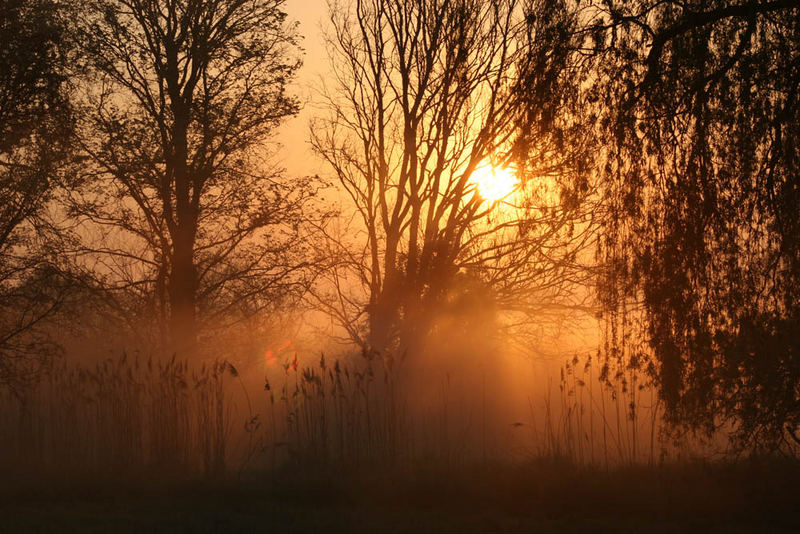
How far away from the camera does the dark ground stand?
24.2 ft

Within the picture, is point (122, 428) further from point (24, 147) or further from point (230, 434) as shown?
point (24, 147)

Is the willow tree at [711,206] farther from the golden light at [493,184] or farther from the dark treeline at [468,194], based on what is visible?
the golden light at [493,184]

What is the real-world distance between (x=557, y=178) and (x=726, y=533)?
339 centimetres

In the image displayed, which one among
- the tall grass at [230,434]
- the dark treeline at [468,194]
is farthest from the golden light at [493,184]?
the tall grass at [230,434]

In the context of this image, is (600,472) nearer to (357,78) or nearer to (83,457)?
(83,457)

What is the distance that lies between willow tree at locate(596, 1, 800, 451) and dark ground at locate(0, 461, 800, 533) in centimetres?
74

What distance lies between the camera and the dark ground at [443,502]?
291 inches

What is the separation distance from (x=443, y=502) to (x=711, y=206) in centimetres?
381

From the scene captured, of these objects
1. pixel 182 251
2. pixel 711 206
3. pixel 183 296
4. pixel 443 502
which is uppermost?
pixel 182 251

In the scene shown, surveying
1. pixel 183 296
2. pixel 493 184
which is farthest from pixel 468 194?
pixel 183 296

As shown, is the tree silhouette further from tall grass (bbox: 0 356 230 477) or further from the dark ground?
the dark ground

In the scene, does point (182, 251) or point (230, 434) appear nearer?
point (230, 434)

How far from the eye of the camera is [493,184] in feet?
53.0

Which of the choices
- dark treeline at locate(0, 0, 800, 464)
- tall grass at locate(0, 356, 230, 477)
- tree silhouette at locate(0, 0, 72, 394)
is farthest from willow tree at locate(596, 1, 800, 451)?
tree silhouette at locate(0, 0, 72, 394)
